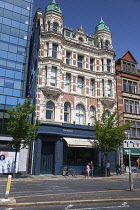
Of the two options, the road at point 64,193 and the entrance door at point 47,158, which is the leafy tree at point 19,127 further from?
→ the road at point 64,193

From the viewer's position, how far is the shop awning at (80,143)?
22438 mm

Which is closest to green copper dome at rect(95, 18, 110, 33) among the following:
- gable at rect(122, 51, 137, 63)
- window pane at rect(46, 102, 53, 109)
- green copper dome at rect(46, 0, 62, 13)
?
gable at rect(122, 51, 137, 63)

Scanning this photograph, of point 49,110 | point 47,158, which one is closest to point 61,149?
point 47,158

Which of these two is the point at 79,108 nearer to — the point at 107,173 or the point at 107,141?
the point at 107,141

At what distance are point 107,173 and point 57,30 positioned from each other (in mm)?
19929

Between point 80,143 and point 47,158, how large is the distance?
4.25m

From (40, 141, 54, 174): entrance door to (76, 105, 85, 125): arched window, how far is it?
501cm

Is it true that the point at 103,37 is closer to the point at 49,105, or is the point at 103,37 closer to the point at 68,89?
the point at 68,89

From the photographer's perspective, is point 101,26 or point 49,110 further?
point 101,26

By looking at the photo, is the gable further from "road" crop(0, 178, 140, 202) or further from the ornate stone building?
"road" crop(0, 178, 140, 202)

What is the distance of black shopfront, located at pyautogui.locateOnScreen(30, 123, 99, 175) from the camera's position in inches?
857

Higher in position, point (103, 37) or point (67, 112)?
point (103, 37)

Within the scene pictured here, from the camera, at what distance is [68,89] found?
26.4m

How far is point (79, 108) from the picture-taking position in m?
26.4
